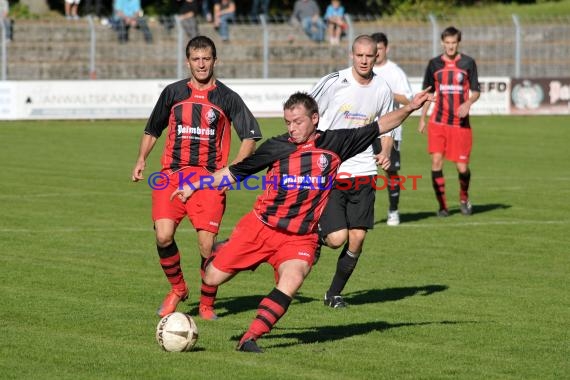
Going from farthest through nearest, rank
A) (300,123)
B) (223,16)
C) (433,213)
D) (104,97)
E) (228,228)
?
1. (223,16)
2. (104,97)
3. (433,213)
4. (228,228)
5. (300,123)

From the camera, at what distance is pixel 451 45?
54.3 ft

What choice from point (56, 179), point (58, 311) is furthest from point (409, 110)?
point (56, 179)

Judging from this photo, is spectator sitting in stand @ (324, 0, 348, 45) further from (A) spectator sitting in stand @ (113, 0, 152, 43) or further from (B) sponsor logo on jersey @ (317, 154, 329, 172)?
(B) sponsor logo on jersey @ (317, 154, 329, 172)

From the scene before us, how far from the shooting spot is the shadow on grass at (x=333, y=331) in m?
8.84

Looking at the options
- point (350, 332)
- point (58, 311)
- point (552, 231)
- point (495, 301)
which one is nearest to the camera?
point (350, 332)

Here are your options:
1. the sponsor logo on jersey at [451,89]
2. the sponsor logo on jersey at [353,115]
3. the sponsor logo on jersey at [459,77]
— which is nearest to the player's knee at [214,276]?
the sponsor logo on jersey at [353,115]

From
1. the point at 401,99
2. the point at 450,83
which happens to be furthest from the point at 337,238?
the point at 450,83

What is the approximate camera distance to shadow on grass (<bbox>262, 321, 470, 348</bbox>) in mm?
8844

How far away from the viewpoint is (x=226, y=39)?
121 feet

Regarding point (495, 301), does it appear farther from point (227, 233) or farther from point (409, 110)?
point (227, 233)

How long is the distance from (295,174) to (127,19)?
2796cm

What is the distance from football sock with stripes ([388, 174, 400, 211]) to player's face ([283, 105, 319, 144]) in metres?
7.64

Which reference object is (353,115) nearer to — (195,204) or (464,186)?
(195,204)

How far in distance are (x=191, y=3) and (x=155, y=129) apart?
2502 cm
